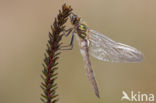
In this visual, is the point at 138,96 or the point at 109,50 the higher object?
the point at 109,50

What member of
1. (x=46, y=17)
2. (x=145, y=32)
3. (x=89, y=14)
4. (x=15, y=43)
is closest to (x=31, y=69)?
(x=15, y=43)

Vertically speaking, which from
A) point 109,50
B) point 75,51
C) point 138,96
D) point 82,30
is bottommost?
point 138,96

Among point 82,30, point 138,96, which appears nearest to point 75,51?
point 138,96

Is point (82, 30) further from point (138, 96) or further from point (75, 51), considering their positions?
point (75, 51)

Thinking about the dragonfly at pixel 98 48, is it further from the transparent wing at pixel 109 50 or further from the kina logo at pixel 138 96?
the kina logo at pixel 138 96

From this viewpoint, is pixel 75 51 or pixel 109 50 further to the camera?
pixel 75 51

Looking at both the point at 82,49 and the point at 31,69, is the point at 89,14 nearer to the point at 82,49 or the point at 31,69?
the point at 31,69

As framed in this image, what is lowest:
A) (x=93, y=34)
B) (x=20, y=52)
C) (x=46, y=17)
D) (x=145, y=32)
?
(x=93, y=34)
